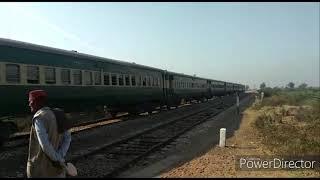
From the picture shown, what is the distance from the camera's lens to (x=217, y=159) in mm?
12188

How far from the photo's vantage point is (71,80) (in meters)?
17.3

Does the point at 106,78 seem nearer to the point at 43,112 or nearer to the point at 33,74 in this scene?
the point at 33,74

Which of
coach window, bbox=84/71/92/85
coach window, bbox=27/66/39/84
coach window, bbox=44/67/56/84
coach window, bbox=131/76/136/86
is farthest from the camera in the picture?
coach window, bbox=131/76/136/86

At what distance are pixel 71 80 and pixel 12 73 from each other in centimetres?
398

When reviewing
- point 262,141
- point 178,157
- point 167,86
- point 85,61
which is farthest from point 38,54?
point 167,86

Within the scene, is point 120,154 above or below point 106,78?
below

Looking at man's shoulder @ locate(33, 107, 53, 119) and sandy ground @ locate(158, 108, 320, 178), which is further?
sandy ground @ locate(158, 108, 320, 178)

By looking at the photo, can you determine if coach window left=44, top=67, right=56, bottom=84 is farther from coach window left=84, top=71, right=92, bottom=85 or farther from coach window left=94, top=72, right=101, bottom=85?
coach window left=94, top=72, right=101, bottom=85

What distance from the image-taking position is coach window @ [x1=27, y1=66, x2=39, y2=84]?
566 inches

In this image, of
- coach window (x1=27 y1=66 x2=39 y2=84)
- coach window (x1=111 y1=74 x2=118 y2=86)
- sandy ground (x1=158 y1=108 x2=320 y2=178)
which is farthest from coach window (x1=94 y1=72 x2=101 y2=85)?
sandy ground (x1=158 y1=108 x2=320 y2=178)

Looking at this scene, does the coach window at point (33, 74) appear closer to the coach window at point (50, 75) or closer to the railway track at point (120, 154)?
the coach window at point (50, 75)
